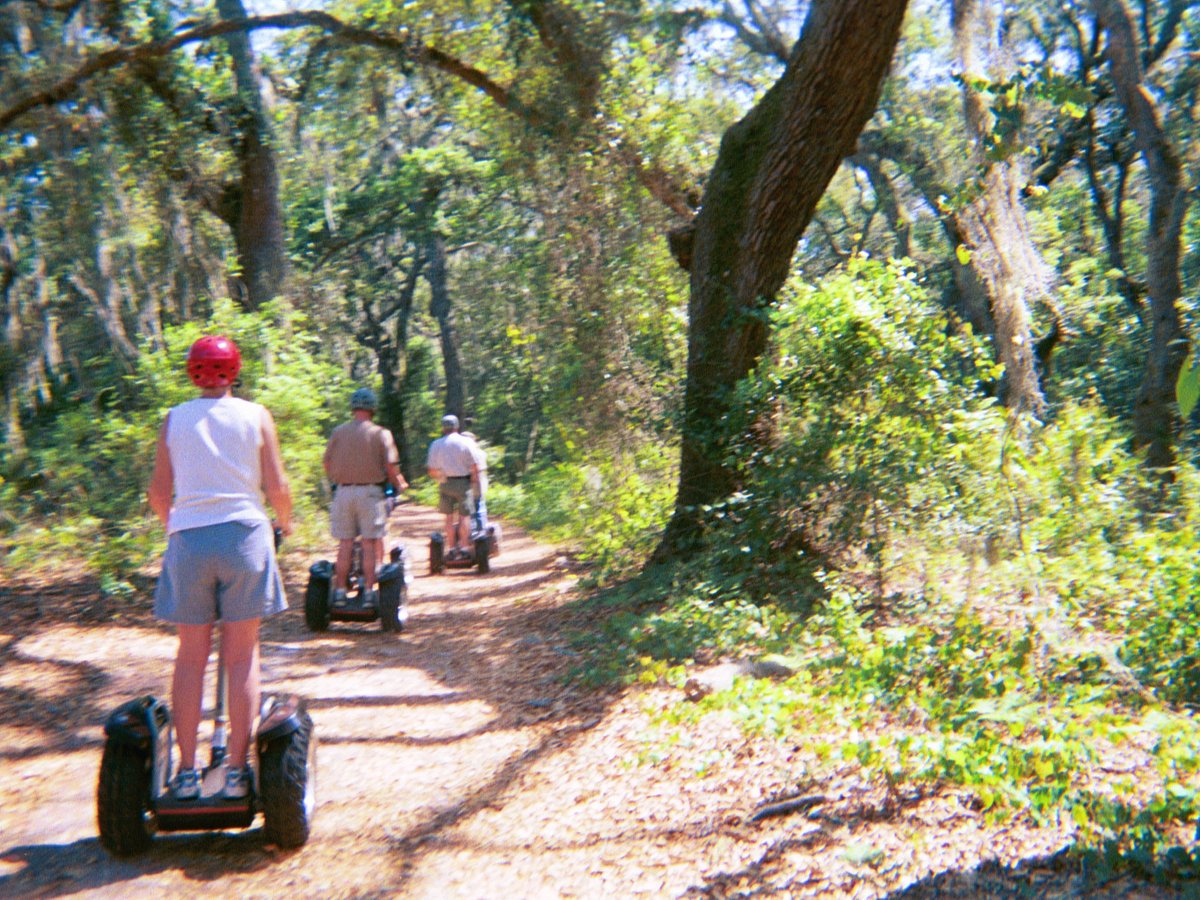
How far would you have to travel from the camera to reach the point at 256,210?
12477 mm

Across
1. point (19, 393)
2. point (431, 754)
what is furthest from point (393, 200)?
point (431, 754)

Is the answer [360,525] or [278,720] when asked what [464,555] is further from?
[278,720]

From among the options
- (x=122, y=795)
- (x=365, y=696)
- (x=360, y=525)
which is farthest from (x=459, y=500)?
(x=122, y=795)

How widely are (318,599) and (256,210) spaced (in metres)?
5.86

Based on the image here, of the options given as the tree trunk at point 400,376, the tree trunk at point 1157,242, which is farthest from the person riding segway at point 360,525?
the tree trunk at point 400,376

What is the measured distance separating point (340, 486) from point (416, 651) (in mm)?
1539

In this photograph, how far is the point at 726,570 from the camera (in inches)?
315

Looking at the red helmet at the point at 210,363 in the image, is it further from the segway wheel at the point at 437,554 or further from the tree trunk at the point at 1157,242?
the tree trunk at the point at 1157,242

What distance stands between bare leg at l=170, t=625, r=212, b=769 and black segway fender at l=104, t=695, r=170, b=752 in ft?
0.29

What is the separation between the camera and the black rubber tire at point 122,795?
392 centimetres

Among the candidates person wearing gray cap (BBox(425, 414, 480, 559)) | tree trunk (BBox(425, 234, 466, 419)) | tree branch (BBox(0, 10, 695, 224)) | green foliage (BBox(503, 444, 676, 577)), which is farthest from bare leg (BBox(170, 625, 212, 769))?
tree trunk (BBox(425, 234, 466, 419))

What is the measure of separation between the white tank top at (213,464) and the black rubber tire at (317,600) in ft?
15.6

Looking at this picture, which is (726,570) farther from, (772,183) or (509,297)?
(509,297)

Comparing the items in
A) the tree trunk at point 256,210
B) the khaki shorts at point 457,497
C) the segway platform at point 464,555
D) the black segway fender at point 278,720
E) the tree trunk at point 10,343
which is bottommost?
the segway platform at point 464,555
